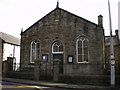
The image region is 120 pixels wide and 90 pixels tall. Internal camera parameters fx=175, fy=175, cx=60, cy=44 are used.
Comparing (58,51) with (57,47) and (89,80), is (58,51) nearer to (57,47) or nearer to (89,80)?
(57,47)

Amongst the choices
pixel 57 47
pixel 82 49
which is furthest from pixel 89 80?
pixel 57 47

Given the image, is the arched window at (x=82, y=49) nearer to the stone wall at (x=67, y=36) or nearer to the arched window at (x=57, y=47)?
the stone wall at (x=67, y=36)

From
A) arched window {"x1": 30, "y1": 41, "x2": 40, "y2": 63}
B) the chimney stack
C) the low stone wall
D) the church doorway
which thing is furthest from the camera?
arched window {"x1": 30, "y1": 41, "x2": 40, "y2": 63}

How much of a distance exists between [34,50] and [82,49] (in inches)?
238

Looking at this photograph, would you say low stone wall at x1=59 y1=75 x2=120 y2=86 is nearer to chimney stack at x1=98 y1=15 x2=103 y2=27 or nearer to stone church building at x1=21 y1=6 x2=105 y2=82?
stone church building at x1=21 y1=6 x2=105 y2=82

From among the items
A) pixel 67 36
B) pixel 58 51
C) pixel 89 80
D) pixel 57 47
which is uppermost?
pixel 67 36

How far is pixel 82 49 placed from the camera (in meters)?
20.2

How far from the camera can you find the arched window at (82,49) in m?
20.1

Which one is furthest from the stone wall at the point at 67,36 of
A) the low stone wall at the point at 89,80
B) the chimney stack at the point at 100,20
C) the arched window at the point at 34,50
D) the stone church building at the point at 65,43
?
the low stone wall at the point at 89,80

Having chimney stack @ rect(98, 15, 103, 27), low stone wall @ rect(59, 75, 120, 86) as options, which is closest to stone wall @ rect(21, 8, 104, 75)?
chimney stack @ rect(98, 15, 103, 27)

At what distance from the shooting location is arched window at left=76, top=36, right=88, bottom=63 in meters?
20.1

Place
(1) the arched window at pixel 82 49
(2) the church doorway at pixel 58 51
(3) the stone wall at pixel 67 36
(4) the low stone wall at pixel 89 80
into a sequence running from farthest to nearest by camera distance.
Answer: (2) the church doorway at pixel 58 51
(1) the arched window at pixel 82 49
(3) the stone wall at pixel 67 36
(4) the low stone wall at pixel 89 80

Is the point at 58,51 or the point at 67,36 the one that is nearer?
the point at 67,36

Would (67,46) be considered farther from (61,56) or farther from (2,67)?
(2,67)
